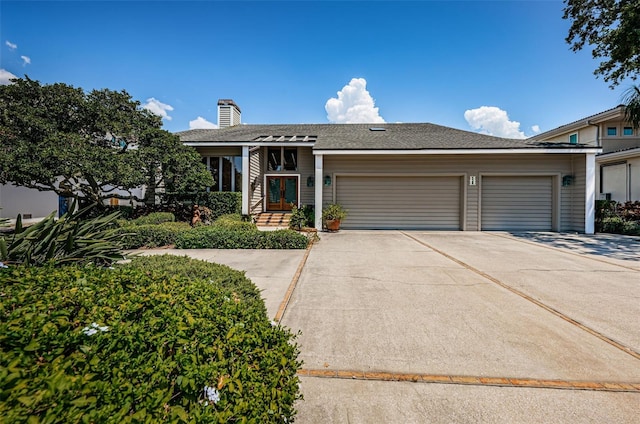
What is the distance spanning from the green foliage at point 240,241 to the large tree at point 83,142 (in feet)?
9.24

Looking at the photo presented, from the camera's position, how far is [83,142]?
8703 mm

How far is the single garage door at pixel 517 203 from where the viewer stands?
1155cm

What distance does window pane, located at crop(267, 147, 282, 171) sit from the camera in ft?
44.8

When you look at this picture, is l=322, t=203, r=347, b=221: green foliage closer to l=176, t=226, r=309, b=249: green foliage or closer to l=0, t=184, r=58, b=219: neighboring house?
l=176, t=226, r=309, b=249: green foliage

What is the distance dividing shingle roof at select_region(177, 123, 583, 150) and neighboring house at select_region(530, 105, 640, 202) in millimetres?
6299

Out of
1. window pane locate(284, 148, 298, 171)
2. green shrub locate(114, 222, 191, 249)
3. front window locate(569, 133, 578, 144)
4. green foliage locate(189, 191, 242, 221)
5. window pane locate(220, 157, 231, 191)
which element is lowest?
green shrub locate(114, 222, 191, 249)

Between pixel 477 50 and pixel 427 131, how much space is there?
160 inches

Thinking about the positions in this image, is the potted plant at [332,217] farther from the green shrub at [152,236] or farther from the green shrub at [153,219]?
the green shrub at [153,219]

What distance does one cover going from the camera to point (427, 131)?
47.6 feet

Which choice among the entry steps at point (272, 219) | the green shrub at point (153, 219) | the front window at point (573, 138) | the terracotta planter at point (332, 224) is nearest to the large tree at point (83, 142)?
the green shrub at point (153, 219)

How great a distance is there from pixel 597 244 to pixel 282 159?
38.2 feet

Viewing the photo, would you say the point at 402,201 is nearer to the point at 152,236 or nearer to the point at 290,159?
the point at 290,159

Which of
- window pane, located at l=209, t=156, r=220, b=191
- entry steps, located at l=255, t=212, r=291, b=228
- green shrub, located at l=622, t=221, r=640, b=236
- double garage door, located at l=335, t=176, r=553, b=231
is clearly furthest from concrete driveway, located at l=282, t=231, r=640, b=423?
window pane, located at l=209, t=156, r=220, b=191

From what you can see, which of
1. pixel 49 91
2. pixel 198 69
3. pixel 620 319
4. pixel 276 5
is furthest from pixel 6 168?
pixel 620 319
